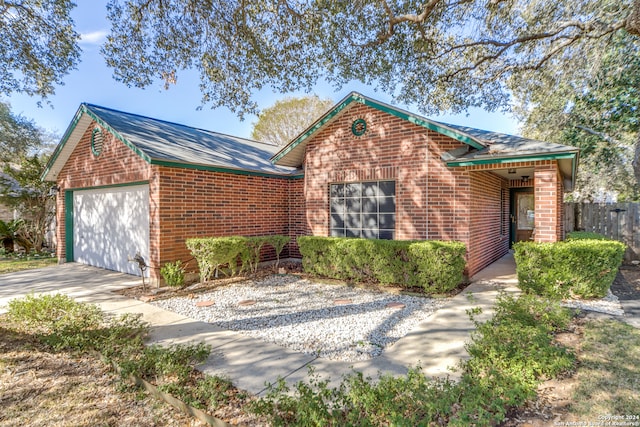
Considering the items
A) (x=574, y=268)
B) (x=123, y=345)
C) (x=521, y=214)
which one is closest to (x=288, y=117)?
(x=521, y=214)

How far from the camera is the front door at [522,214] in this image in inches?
511

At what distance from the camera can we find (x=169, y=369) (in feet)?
11.3

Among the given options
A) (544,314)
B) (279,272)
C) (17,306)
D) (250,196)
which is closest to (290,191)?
(250,196)

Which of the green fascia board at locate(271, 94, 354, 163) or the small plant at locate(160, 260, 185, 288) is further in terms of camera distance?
the green fascia board at locate(271, 94, 354, 163)

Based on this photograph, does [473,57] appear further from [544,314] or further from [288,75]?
[544,314]

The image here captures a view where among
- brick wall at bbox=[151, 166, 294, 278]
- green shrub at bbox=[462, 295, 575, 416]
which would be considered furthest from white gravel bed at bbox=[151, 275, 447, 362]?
brick wall at bbox=[151, 166, 294, 278]

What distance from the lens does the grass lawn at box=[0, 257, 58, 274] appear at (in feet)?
34.9

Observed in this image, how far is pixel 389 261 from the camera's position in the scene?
23.9 feet

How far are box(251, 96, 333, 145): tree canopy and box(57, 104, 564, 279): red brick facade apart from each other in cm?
2205

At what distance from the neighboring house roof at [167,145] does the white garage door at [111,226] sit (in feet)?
4.20

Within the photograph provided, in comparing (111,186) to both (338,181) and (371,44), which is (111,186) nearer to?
(338,181)

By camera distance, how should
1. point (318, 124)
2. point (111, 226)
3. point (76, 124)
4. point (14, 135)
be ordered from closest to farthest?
1. point (318, 124)
2. point (76, 124)
3. point (111, 226)
4. point (14, 135)

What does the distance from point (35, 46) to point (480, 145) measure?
35.7 ft

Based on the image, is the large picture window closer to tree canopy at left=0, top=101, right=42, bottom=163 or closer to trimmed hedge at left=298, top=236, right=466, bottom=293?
trimmed hedge at left=298, top=236, right=466, bottom=293
